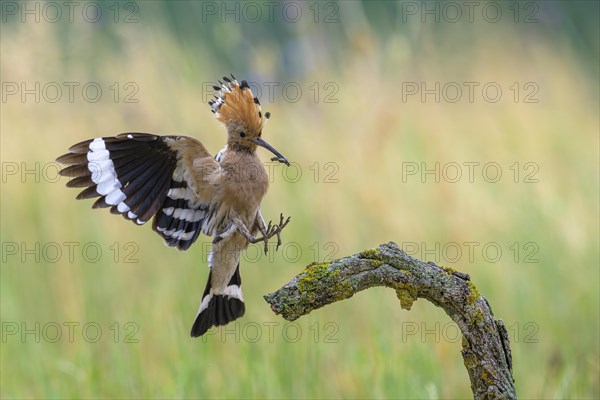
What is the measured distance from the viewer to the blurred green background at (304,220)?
136 inches

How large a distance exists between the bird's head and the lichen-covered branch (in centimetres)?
54

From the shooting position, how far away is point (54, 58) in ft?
15.7

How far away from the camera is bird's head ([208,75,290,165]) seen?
87.1 inches

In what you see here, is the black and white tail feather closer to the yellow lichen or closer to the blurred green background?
the yellow lichen

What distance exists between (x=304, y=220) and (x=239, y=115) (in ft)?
6.75

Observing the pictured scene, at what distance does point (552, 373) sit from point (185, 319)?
1.48 meters

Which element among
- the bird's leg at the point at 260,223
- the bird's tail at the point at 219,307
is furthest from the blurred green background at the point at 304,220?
the bird's leg at the point at 260,223

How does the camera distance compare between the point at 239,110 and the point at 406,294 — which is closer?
the point at 406,294

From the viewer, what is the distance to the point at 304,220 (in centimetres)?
431

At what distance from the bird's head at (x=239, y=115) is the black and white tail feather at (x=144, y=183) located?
5.5 inches

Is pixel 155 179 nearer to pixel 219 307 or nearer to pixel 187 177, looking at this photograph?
pixel 187 177

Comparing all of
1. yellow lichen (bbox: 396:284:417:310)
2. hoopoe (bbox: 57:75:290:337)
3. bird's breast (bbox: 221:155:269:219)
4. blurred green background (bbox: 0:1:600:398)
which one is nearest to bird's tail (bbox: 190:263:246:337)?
hoopoe (bbox: 57:75:290:337)

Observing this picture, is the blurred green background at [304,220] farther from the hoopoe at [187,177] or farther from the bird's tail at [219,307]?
the hoopoe at [187,177]

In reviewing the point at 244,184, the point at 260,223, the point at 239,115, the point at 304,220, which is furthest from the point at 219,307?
the point at 304,220
